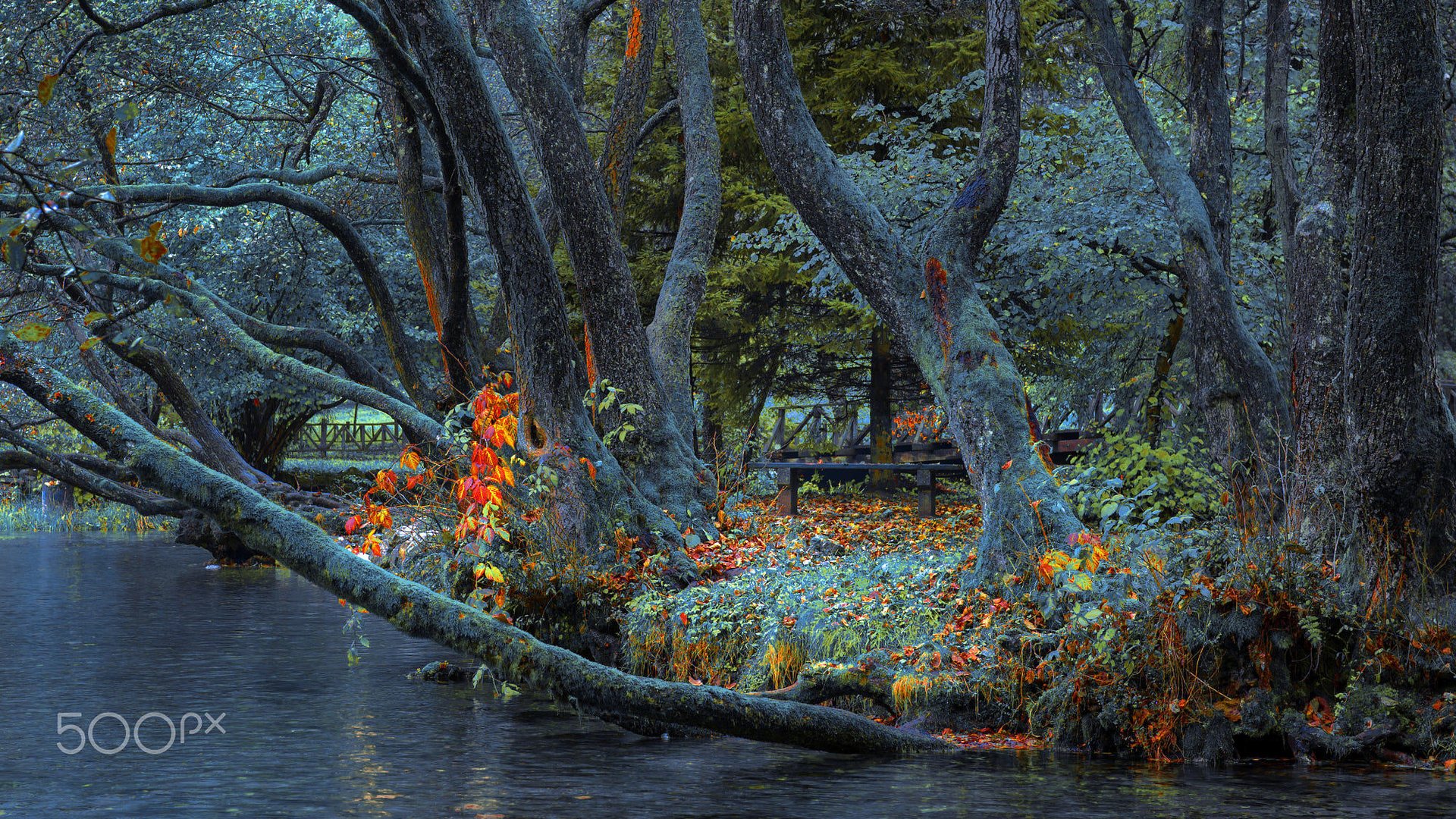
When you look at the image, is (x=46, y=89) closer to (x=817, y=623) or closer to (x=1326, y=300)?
(x=817, y=623)

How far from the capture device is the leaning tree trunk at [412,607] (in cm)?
578

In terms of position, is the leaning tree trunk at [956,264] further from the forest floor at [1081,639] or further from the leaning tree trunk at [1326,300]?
the leaning tree trunk at [1326,300]

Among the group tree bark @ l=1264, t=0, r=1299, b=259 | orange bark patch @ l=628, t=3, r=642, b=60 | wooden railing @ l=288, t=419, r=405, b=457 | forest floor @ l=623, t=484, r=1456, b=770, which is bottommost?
forest floor @ l=623, t=484, r=1456, b=770

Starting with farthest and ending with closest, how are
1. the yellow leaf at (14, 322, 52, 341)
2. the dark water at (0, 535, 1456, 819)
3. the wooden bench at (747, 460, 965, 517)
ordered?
the wooden bench at (747, 460, 965, 517), the dark water at (0, 535, 1456, 819), the yellow leaf at (14, 322, 52, 341)

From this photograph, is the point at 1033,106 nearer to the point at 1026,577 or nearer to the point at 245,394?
the point at 1026,577

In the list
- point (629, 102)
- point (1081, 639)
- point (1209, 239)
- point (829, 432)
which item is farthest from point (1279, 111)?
point (829, 432)

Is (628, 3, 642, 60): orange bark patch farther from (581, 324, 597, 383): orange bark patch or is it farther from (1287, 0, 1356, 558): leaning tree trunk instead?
Answer: (1287, 0, 1356, 558): leaning tree trunk

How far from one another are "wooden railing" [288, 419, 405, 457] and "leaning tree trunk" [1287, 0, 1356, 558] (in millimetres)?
33464

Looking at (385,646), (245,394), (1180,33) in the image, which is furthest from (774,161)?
(245,394)

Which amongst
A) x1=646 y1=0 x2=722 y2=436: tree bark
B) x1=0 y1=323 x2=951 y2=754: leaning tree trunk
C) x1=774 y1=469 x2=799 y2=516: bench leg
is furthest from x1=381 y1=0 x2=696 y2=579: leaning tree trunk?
x1=774 y1=469 x2=799 y2=516: bench leg

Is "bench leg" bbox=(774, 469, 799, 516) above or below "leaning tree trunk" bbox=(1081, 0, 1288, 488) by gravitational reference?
below
